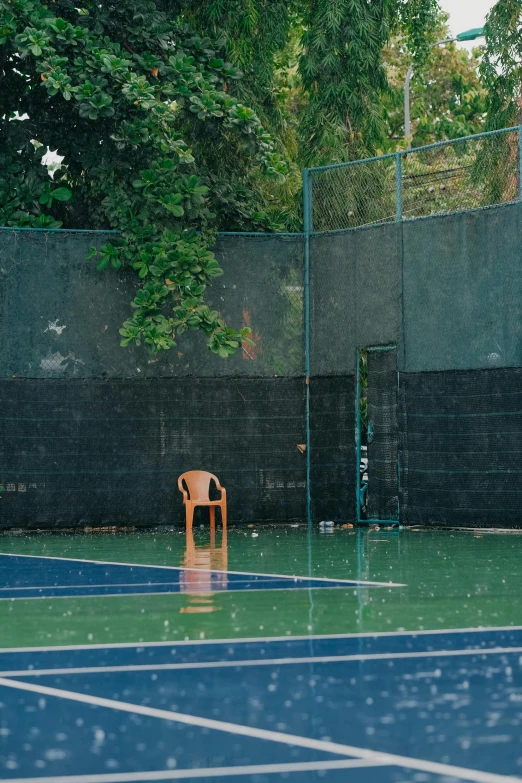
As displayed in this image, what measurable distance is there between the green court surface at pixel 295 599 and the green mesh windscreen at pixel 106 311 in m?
3.12

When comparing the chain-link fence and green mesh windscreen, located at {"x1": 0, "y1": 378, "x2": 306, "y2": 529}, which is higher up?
the chain-link fence

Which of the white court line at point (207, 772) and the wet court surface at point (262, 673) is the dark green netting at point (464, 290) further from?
the white court line at point (207, 772)

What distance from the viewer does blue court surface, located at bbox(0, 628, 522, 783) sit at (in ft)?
15.1

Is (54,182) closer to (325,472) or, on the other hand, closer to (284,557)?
(325,472)

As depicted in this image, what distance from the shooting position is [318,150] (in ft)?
71.2

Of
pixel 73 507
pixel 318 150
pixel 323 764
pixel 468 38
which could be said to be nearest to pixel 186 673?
pixel 323 764

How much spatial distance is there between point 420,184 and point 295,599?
10058 millimetres

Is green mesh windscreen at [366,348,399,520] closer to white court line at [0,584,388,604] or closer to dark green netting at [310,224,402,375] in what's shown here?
dark green netting at [310,224,402,375]

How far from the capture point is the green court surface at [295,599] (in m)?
8.23

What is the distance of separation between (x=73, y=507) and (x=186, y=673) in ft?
39.4

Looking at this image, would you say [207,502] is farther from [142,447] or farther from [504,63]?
[504,63]

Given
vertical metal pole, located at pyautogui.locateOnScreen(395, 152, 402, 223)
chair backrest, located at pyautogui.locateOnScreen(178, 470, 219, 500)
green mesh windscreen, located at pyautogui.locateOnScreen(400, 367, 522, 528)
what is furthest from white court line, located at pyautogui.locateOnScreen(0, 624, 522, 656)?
vertical metal pole, located at pyautogui.locateOnScreen(395, 152, 402, 223)

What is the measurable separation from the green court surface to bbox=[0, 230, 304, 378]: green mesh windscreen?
10.2 feet

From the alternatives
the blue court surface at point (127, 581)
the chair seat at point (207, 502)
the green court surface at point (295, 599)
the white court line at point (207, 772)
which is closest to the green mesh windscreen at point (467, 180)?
the chair seat at point (207, 502)
